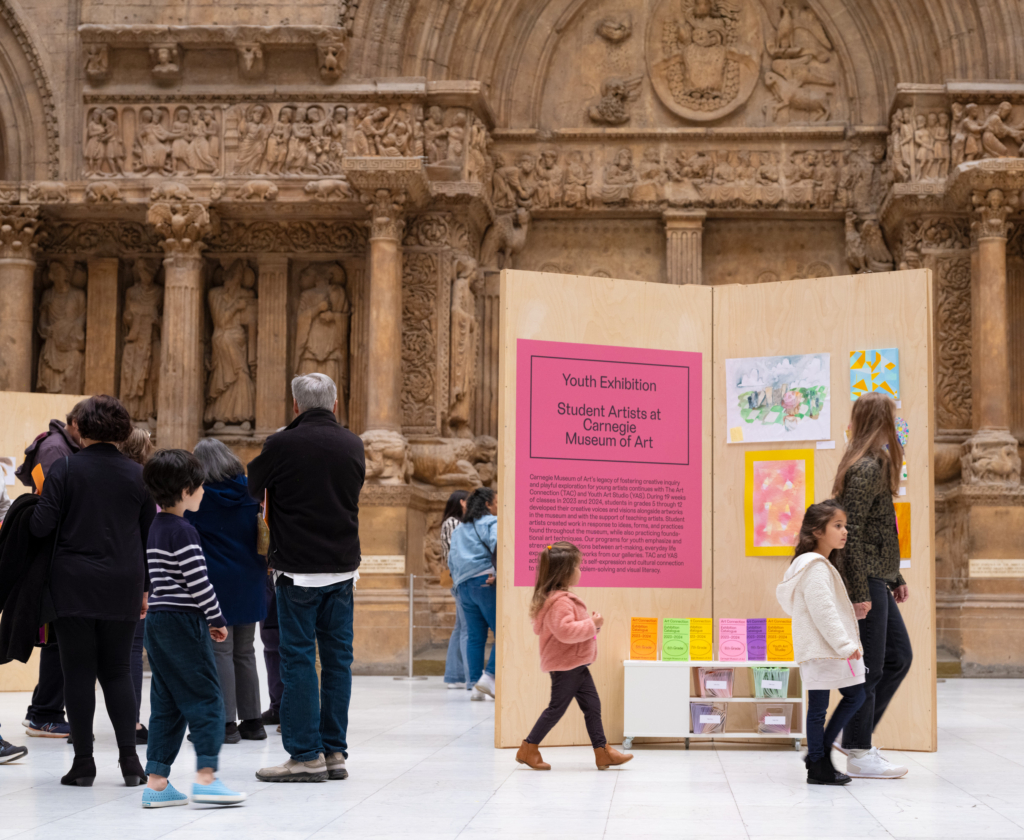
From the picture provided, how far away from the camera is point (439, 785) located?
6184mm

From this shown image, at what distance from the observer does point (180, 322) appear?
15461 millimetres

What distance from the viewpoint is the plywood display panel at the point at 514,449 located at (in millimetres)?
7586

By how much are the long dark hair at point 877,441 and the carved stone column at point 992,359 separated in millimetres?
8442

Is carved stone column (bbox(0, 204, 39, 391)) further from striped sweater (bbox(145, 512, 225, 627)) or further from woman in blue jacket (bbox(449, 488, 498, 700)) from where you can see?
striped sweater (bbox(145, 512, 225, 627))

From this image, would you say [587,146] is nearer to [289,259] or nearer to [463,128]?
[463,128]

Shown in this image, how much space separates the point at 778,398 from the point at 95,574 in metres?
3.90

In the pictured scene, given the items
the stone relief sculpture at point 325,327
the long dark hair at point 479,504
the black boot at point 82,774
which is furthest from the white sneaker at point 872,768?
the stone relief sculpture at point 325,327

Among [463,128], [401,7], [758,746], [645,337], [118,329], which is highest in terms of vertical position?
[401,7]

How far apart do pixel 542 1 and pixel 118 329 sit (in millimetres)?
6396

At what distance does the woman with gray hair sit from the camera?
298 inches

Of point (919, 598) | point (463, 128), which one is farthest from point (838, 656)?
point (463, 128)

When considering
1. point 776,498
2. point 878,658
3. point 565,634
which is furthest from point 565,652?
point 776,498

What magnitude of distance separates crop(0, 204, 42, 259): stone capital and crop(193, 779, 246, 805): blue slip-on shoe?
37.5 feet

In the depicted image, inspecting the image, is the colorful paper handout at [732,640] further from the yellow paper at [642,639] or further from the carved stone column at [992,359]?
the carved stone column at [992,359]
